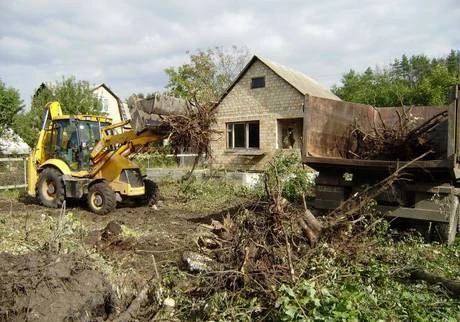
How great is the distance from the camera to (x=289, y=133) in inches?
811

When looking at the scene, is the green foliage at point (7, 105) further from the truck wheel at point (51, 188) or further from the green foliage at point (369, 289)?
the green foliage at point (369, 289)

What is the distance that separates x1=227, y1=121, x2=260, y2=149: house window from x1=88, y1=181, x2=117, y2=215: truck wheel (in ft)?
38.0

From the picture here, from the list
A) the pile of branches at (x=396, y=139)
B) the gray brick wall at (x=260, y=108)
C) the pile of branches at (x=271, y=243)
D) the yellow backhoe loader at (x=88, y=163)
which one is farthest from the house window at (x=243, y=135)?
the pile of branches at (x=271, y=243)

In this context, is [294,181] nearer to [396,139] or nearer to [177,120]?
[177,120]

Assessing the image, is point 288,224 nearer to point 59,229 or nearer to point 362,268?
point 362,268

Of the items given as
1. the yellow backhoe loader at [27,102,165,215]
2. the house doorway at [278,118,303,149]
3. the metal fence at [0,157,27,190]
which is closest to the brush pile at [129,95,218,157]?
the yellow backhoe loader at [27,102,165,215]

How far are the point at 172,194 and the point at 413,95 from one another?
29610 millimetres

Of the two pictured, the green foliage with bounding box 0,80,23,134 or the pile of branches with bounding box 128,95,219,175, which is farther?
the green foliage with bounding box 0,80,23,134

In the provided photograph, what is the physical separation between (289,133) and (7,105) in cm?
1506

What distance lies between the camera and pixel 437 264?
5223 mm

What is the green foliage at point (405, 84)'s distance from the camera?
3378 centimetres

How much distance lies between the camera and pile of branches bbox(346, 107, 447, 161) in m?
6.73

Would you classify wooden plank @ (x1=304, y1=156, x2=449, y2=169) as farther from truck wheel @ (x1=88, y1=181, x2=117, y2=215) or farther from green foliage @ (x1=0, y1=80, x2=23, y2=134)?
green foliage @ (x1=0, y1=80, x2=23, y2=134)

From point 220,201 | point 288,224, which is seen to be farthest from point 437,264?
point 220,201
